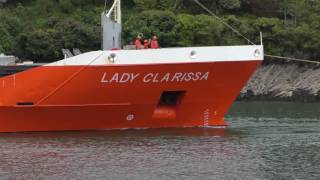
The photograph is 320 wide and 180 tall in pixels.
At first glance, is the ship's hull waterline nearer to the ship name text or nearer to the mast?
the ship name text

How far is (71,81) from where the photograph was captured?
28.3 meters

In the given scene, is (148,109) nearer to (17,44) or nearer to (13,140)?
(13,140)

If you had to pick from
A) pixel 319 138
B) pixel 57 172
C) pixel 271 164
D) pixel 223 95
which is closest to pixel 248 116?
pixel 223 95

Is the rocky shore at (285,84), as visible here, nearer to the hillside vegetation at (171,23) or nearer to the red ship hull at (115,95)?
the hillside vegetation at (171,23)

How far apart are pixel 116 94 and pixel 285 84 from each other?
28.5 meters

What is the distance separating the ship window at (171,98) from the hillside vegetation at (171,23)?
18431 millimetres

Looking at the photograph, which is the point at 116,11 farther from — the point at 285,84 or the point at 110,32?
the point at 285,84

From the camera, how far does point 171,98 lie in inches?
1183

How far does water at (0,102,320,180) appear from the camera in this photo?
20562 millimetres

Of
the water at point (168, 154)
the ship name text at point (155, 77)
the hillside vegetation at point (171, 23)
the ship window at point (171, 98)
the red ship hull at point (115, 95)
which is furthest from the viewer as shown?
the hillside vegetation at point (171, 23)

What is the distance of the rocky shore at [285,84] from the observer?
175 feet

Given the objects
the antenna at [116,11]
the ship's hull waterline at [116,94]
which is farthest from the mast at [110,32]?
the ship's hull waterline at [116,94]

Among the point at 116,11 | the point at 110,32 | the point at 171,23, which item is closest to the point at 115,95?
the point at 110,32

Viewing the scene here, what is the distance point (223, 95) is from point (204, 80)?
115cm
